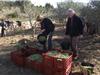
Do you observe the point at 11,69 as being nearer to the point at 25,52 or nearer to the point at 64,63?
the point at 25,52

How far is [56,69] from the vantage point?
26.3 ft

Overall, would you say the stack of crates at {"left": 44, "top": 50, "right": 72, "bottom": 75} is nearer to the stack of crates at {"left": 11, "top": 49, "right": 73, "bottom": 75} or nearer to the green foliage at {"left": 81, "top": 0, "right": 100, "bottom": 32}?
the stack of crates at {"left": 11, "top": 49, "right": 73, "bottom": 75}

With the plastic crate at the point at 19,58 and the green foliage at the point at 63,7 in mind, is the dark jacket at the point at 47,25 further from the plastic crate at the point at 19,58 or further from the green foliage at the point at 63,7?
the green foliage at the point at 63,7

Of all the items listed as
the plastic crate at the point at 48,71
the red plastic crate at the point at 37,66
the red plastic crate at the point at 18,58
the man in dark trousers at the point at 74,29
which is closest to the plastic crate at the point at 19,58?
the red plastic crate at the point at 18,58

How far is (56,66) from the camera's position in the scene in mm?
8008

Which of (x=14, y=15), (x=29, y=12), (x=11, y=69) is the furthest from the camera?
(x=14, y=15)

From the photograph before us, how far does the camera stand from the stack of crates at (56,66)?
25.8ft

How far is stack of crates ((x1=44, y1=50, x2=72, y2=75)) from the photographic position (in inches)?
309

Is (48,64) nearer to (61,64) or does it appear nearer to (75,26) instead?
(61,64)

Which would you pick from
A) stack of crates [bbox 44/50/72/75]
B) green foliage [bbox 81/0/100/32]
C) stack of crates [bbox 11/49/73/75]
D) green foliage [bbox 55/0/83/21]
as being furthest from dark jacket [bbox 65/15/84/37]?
green foliage [bbox 55/0/83/21]

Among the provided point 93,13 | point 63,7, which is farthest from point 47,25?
point 63,7

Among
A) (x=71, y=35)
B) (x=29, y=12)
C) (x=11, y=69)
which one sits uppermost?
(x=29, y=12)

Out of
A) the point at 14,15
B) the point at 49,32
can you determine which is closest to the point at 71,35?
the point at 49,32

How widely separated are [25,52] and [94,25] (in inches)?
237
